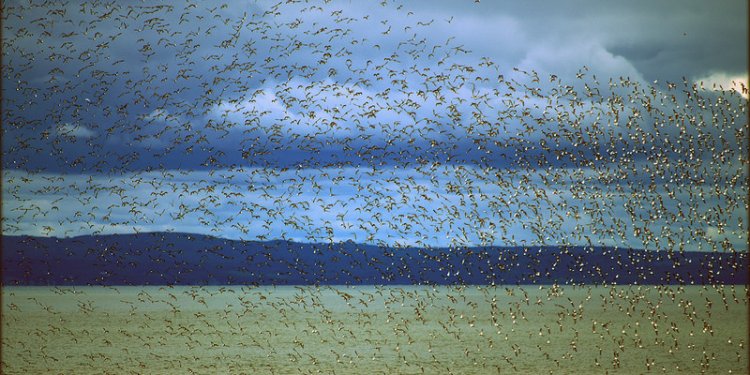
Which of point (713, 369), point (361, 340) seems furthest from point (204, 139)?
point (361, 340)

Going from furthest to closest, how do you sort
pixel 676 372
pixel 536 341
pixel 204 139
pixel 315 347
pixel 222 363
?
1. pixel 536 341
2. pixel 315 347
3. pixel 222 363
4. pixel 676 372
5. pixel 204 139

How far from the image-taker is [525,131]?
2325 cm

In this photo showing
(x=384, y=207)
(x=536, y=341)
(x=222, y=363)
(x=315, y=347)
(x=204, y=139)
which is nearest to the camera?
(x=384, y=207)

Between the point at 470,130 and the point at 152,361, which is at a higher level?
the point at 470,130

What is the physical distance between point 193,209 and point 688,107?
15.4 m

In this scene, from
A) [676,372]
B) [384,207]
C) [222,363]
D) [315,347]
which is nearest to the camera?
[384,207]

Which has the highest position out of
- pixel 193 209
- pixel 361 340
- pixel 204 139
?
pixel 204 139

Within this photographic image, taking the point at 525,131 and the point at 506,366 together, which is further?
the point at 506,366

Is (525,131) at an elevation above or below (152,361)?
above

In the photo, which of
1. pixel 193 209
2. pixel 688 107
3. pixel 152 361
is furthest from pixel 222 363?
pixel 688 107

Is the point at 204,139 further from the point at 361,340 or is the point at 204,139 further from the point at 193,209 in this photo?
the point at 361,340

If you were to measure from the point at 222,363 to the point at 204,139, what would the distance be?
2264 centimetres

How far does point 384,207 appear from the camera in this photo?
877 inches

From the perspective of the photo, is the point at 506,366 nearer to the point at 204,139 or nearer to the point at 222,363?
the point at 222,363
